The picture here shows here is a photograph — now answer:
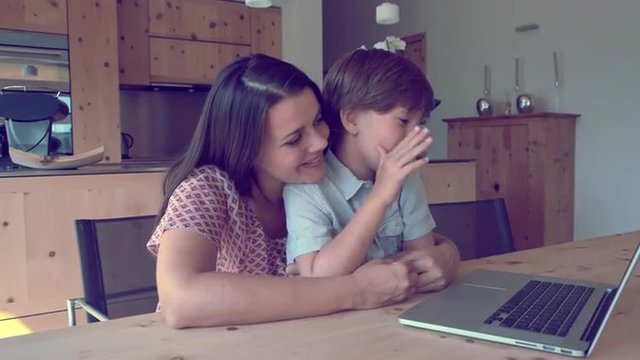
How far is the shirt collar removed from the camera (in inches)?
43.5

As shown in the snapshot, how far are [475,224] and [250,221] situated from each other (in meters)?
0.74

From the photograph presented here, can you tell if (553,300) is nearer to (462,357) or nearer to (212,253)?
(462,357)

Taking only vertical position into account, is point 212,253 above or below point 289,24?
below

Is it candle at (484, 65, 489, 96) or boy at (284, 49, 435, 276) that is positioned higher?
candle at (484, 65, 489, 96)

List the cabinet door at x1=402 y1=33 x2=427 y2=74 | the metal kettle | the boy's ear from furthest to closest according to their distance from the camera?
the cabinet door at x1=402 y1=33 x2=427 y2=74
the metal kettle
the boy's ear

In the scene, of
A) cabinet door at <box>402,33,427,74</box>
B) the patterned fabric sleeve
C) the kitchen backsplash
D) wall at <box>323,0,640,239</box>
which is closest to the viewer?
the patterned fabric sleeve

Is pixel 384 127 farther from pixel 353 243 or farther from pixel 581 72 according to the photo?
pixel 581 72

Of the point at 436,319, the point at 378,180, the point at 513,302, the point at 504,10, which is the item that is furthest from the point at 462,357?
the point at 504,10

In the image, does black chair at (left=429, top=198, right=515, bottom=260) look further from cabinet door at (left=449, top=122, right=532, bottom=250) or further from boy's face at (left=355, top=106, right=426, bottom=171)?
cabinet door at (left=449, top=122, right=532, bottom=250)

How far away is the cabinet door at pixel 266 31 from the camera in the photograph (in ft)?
16.7

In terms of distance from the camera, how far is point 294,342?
0.71m

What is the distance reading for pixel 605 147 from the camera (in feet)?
13.2

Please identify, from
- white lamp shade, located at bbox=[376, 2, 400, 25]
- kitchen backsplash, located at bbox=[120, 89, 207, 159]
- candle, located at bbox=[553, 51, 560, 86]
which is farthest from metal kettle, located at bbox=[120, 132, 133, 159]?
candle, located at bbox=[553, 51, 560, 86]

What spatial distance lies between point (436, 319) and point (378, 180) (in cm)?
25
